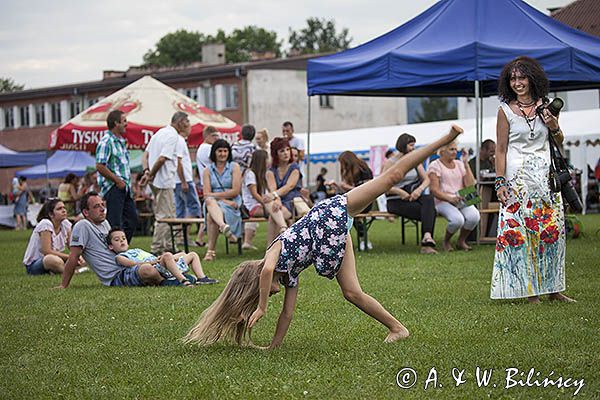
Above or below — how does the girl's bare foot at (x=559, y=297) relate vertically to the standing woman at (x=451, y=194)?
below

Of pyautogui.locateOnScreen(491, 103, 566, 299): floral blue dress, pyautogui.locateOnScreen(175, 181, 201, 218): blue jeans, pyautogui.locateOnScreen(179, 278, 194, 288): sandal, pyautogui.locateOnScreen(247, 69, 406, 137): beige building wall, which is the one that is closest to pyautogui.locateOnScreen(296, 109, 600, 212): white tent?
pyautogui.locateOnScreen(175, 181, 201, 218): blue jeans

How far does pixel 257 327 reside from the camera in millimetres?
7383

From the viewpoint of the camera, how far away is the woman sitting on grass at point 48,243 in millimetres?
→ 12414

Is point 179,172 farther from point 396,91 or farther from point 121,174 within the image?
point 396,91

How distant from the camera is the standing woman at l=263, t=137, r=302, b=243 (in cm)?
1349

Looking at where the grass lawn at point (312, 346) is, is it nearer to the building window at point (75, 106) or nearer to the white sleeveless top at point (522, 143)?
the white sleeveless top at point (522, 143)

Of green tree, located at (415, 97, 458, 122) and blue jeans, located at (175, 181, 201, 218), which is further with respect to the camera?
green tree, located at (415, 97, 458, 122)

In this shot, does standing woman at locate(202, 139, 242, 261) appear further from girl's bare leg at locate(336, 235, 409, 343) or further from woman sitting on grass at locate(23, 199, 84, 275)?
girl's bare leg at locate(336, 235, 409, 343)

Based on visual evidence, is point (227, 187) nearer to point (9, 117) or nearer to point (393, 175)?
point (393, 175)

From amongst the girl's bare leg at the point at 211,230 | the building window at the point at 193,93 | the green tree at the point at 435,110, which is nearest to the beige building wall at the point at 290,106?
the building window at the point at 193,93

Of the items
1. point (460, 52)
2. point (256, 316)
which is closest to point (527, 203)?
point (256, 316)

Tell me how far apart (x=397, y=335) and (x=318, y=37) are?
96856 millimetres

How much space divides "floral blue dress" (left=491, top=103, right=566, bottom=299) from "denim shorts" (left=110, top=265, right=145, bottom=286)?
4.33m

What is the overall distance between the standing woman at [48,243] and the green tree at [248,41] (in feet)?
253
